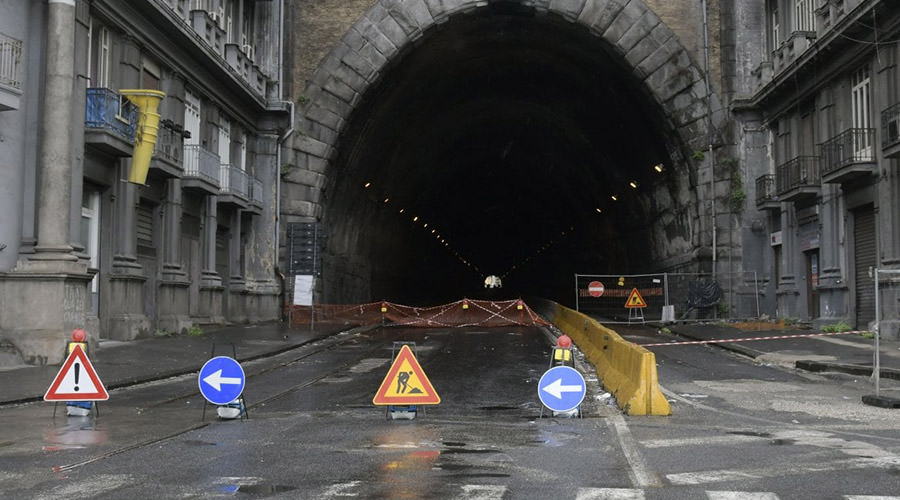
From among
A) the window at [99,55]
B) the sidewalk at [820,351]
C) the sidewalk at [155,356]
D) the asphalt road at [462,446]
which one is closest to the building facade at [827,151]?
the sidewalk at [820,351]

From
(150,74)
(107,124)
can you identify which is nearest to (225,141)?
(150,74)

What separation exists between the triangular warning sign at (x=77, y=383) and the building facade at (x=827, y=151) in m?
17.4

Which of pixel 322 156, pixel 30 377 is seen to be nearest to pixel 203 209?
pixel 322 156

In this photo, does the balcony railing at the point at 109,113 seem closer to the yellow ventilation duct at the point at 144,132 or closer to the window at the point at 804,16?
the yellow ventilation duct at the point at 144,132

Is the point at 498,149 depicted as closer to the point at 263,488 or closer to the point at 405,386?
the point at 405,386

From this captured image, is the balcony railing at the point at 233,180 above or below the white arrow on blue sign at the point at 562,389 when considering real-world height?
above

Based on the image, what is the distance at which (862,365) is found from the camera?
59.1 ft

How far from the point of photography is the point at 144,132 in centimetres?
2250

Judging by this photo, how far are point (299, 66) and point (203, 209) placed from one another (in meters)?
9.07

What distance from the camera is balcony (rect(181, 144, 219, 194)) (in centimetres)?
2769

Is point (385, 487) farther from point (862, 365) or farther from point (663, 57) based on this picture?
point (663, 57)

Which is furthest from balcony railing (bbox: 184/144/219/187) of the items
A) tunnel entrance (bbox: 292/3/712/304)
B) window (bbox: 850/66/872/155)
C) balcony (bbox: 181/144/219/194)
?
window (bbox: 850/66/872/155)

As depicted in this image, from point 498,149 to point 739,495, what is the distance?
54.5 metres

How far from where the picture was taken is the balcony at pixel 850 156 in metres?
25.5
